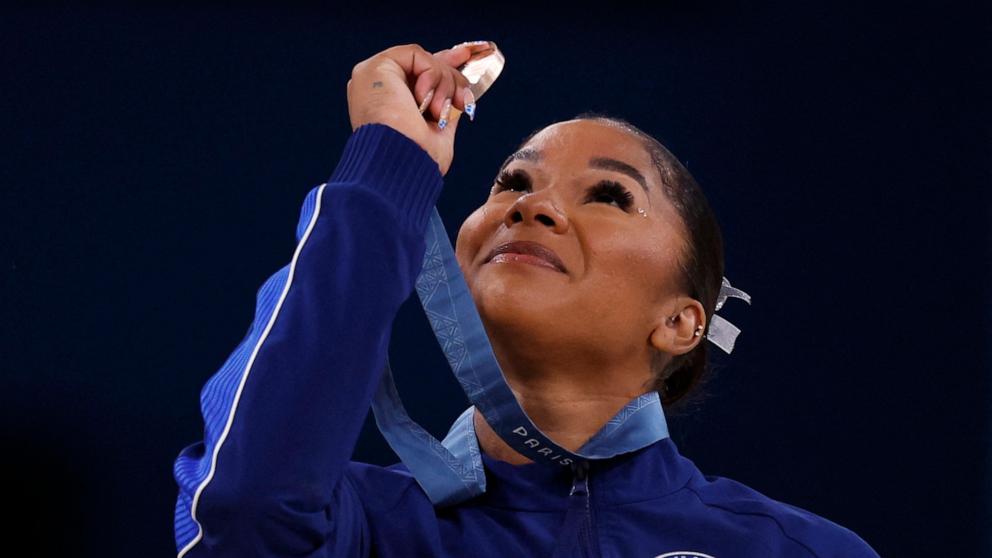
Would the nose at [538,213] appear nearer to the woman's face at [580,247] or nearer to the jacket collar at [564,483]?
the woman's face at [580,247]

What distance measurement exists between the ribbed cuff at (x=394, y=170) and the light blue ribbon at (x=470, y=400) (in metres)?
0.13

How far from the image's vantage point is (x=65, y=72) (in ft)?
7.72

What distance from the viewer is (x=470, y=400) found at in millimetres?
1372

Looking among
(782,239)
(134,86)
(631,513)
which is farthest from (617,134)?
(134,86)

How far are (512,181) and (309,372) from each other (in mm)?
598

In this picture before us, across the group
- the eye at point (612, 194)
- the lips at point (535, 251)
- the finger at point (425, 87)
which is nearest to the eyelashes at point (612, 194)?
the eye at point (612, 194)

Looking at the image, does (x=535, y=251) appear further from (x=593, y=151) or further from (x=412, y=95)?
(x=412, y=95)

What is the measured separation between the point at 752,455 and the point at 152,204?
121cm

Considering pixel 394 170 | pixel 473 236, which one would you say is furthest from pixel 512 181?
pixel 394 170

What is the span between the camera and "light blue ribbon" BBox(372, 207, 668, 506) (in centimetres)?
135

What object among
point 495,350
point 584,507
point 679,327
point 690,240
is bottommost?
point 584,507

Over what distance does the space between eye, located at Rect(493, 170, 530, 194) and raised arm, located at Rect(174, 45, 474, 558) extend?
0.40 meters

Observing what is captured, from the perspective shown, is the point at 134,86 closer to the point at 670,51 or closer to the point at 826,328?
the point at 670,51

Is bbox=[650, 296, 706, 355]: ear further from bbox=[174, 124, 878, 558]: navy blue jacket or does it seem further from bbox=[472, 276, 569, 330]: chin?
bbox=[174, 124, 878, 558]: navy blue jacket
